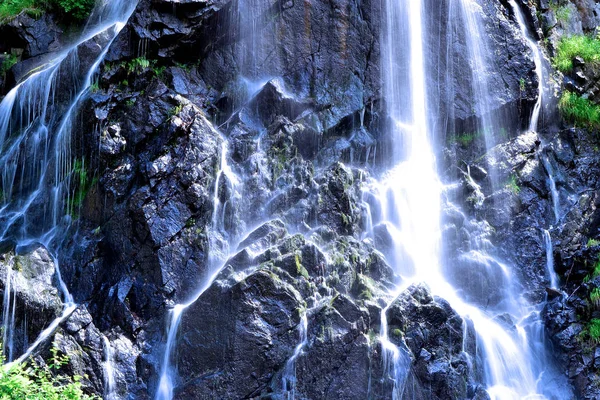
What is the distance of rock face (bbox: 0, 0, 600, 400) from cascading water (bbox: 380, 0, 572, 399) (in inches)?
10.3

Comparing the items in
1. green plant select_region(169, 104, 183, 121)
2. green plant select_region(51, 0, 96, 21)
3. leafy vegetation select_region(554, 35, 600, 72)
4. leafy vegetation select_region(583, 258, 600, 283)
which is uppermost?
green plant select_region(51, 0, 96, 21)

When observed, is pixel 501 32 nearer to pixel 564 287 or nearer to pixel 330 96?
pixel 330 96

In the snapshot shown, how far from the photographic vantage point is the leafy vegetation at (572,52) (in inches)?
717

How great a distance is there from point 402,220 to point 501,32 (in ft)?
20.6

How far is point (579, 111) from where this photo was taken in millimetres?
17391

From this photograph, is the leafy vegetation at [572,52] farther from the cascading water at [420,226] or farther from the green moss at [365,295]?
the green moss at [365,295]

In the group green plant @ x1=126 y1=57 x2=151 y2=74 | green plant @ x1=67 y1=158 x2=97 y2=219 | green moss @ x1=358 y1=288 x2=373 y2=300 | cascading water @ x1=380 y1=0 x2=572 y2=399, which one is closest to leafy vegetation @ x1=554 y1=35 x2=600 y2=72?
cascading water @ x1=380 y1=0 x2=572 y2=399

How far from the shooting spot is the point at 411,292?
13461 millimetres

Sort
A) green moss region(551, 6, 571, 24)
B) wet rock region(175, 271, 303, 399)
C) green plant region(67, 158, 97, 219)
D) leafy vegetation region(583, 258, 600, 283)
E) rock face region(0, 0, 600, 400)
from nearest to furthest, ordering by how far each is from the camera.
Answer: wet rock region(175, 271, 303, 399), rock face region(0, 0, 600, 400), leafy vegetation region(583, 258, 600, 283), green plant region(67, 158, 97, 219), green moss region(551, 6, 571, 24)

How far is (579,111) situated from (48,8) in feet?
48.4

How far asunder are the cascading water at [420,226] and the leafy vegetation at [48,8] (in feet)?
27.5

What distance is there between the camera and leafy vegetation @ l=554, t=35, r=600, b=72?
1820 cm

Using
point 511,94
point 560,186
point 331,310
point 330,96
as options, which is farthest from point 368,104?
point 331,310

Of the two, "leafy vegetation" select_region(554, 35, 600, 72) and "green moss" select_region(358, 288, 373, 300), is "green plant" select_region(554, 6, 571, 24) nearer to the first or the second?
"leafy vegetation" select_region(554, 35, 600, 72)
